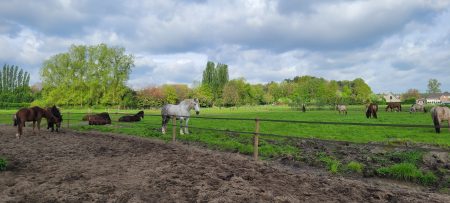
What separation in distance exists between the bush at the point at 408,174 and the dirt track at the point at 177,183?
20.9 inches

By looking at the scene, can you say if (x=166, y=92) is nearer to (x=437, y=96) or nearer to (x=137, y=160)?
(x=137, y=160)

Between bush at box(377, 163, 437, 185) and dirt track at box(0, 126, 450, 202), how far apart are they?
530 millimetres

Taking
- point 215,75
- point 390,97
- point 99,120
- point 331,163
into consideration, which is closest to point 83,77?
point 99,120

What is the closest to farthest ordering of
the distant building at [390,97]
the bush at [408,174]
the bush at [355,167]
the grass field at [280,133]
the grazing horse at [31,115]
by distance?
the bush at [408,174]
the bush at [355,167]
the grass field at [280,133]
the grazing horse at [31,115]
the distant building at [390,97]

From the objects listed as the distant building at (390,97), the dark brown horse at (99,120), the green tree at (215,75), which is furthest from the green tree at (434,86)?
the dark brown horse at (99,120)

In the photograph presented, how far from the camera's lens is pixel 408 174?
19.1 feet

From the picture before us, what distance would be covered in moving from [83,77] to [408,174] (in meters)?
55.3

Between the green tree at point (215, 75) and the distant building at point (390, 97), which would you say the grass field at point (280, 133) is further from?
the distant building at point (390, 97)

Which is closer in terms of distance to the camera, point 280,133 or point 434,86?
point 280,133

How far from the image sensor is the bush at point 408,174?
559 cm

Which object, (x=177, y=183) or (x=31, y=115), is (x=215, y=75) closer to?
(x=31, y=115)

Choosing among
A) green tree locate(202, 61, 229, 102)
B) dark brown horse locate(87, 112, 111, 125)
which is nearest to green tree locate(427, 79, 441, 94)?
green tree locate(202, 61, 229, 102)

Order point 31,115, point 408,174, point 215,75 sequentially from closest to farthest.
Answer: point 408,174 → point 31,115 → point 215,75

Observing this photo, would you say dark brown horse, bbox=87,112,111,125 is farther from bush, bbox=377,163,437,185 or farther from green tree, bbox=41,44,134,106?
green tree, bbox=41,44,134,106
